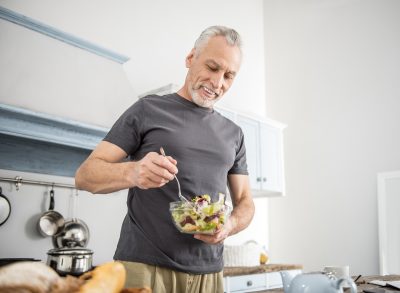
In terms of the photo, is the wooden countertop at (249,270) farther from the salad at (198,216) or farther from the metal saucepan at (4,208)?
the salad at (198,216)

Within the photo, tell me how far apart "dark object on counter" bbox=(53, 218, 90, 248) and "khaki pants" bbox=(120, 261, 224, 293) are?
5.06 feet

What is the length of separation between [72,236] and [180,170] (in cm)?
164

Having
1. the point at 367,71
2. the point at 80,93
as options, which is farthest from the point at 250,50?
the point at 80,93

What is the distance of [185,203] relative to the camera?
1.04 metres

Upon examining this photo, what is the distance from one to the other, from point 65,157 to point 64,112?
341 millimetres

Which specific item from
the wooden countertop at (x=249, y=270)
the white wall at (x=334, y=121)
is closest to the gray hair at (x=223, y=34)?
the wooden countertop at (x=249, y=270)

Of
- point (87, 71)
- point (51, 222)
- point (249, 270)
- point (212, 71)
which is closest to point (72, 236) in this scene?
point (51, 222)

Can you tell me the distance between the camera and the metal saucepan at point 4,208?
243 centimetres

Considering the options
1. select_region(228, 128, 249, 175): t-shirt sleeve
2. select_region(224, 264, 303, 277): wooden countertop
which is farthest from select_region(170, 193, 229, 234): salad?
select_region(224, 264, 303, 277): wooden countertop

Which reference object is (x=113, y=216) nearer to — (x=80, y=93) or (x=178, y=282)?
(x=80, y=93)

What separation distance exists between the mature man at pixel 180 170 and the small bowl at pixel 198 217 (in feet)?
0.13

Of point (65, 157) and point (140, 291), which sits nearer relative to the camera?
point (140, 291)

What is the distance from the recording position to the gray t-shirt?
1.21 m

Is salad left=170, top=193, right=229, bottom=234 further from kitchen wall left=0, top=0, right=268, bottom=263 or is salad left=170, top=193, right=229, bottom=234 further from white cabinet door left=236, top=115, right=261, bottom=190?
white cabinet door left=236, top=115, right=261, bottom=190
